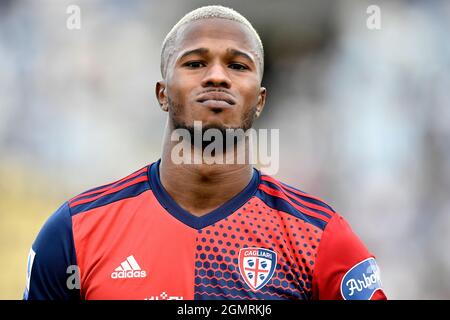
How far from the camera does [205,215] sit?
3.28 meters

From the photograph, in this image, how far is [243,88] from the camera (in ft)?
10.7

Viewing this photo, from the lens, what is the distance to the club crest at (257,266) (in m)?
3.07

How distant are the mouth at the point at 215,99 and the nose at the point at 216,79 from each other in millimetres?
45

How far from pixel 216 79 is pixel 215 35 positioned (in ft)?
0.90

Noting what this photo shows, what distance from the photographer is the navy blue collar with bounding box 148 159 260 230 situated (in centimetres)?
324

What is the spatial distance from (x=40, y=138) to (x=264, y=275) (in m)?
5.20

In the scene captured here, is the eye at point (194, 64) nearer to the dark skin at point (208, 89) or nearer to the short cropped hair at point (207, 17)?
the dark skin at point (208, 89)

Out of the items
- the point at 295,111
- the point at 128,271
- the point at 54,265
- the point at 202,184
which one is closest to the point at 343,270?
the point at 202,184

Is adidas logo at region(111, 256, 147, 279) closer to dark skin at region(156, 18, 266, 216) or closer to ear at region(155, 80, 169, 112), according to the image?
dark skin at region(156, 18, 266, 216)

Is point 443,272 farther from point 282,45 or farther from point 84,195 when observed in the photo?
point 84,195

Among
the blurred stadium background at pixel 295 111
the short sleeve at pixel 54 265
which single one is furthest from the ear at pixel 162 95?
the blurred stadium background at pixel 295 111
